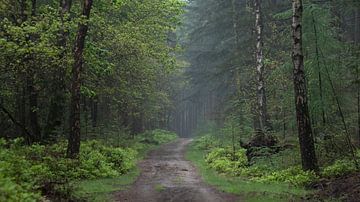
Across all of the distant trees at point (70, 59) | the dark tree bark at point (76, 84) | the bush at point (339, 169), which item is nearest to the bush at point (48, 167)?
the dark tree bark at point (76, 84)

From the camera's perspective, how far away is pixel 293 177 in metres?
15.3

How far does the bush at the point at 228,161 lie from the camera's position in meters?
20.3

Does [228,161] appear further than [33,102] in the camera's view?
Yes

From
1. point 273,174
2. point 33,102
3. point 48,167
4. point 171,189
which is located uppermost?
point 33,102

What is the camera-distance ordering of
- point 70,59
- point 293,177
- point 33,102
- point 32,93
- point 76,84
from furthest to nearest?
point 33,102 → point 32,93 → point 70,59 → point 76,84 → point 293,177

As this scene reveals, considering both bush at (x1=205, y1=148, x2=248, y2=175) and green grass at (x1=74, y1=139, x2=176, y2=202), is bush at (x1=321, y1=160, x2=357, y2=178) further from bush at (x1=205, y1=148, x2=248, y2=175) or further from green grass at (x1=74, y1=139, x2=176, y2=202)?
green grass at (x1=74, y1=139, x2=176, y2=202)

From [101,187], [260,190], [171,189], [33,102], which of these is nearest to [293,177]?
[260,190]

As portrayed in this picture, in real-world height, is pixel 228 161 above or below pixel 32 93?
below

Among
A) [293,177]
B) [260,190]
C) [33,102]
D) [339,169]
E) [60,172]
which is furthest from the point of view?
[33,102]

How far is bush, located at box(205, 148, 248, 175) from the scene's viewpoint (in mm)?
20297

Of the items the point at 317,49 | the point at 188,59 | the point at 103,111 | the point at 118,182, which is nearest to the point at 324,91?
the point at 317,49

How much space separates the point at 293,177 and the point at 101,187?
6.98 meters

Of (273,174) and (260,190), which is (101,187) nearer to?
(260,190)

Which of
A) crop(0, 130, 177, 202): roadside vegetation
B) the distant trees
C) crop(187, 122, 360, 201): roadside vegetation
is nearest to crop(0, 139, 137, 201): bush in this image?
crop(0, 130, 177, 202): roadside vegetation
